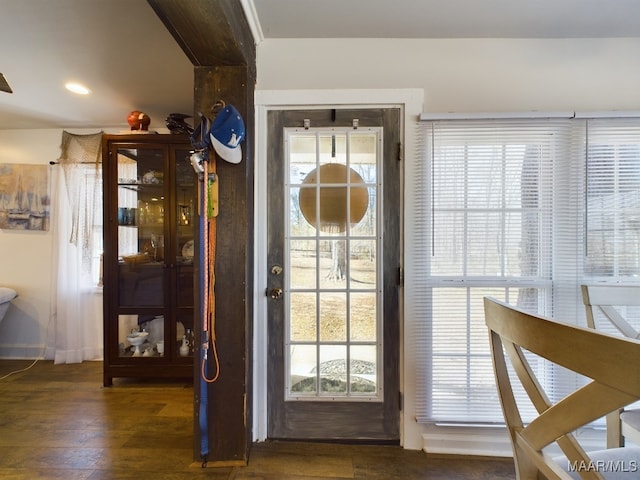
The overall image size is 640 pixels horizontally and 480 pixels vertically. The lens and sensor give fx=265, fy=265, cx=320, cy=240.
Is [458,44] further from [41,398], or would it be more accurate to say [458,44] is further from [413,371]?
[41,398]

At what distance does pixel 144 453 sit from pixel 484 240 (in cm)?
219

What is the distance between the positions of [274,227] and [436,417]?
4.53 ft

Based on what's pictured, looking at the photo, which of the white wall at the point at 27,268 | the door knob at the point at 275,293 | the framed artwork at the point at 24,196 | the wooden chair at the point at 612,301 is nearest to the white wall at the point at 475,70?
the wooden chair at the point at 612,301

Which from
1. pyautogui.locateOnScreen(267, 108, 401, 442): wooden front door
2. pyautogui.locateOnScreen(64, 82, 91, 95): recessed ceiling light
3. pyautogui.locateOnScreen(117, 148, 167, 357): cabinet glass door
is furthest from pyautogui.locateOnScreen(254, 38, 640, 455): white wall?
pyautogui.locateOnScreen(64, 82, 91, 95): recessed ceiling light

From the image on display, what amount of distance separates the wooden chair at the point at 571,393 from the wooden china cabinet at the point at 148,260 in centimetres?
210

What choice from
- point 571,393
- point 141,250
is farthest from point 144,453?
point 571,393

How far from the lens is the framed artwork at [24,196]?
8.21 ft

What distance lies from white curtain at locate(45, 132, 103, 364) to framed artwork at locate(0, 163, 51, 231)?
0.38 ft

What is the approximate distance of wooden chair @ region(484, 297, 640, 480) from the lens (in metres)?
0.45

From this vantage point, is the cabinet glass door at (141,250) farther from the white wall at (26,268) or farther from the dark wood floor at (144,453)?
the white wall at (26,268)

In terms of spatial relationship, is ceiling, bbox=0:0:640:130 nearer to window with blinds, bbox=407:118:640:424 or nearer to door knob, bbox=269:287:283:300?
window with blinds, bbox=407:118:640:424

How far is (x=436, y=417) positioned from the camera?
1453 mm

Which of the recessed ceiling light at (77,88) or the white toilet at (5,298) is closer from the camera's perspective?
the recessed ceiling light at (77,88)

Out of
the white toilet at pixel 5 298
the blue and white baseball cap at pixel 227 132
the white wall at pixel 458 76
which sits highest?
the white wall at pixel 458 76
